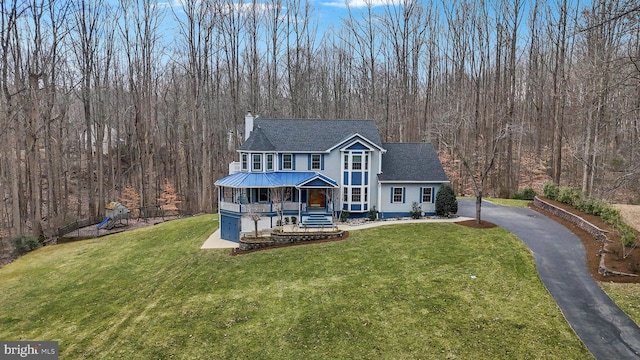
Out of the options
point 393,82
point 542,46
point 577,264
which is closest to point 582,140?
point 542,46

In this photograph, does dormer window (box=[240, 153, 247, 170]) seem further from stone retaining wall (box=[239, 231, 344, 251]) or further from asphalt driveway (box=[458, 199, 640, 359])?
asphalt driveway (box=[458, 199, 640, 359])

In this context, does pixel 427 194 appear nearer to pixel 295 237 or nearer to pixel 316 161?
pixel 316 161

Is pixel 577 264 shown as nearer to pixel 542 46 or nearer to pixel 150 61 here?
pixel 542 46

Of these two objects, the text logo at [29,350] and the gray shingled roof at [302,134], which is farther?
the gray shingled roof at [302,134]

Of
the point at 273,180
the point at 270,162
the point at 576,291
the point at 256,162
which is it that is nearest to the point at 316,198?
the point at 273,180

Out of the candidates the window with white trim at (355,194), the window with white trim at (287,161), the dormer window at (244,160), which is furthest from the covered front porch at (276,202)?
the window with white trim at (355,194)

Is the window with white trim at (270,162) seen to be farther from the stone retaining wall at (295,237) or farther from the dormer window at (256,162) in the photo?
the stone retaining wall at (295,237)
